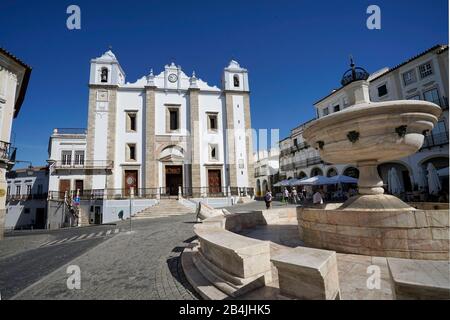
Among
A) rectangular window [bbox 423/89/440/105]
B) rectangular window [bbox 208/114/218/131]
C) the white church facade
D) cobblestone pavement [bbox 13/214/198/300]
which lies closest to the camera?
cobblestone pavement [bbox 13/214/198/300]

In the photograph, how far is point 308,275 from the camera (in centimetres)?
192

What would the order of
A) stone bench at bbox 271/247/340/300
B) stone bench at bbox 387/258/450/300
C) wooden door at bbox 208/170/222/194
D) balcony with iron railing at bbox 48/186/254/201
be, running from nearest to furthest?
stone bench at bbox 387/258/450/300
stone bench at bbox 271/247/340/300
balcony with iron railing at bbox 48/186/254/201
wooden door at bbox 208/170/222/194

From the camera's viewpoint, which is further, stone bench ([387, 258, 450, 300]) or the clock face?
the clock face

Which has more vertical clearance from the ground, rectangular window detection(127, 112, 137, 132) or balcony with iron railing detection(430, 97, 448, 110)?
rectangular window detection(127, 112, 137, 132)

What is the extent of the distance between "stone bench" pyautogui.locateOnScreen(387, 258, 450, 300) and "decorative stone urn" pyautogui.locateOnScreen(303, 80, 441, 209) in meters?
2.82

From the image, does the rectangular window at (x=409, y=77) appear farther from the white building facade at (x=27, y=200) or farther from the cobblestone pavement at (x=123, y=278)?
the white building facade at (x=27, y=200)

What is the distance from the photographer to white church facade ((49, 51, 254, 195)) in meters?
20.8

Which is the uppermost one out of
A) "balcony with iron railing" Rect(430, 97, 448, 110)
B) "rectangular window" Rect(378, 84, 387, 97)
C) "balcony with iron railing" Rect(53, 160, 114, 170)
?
"rectangular window" Rect(378, 84, 387, 97)

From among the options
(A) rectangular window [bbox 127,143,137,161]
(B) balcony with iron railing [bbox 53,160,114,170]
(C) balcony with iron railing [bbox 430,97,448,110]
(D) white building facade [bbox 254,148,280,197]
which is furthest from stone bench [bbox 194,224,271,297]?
(D) white building facade [bbox 254,148,280,197]

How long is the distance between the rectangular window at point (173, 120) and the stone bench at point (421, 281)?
22921mm

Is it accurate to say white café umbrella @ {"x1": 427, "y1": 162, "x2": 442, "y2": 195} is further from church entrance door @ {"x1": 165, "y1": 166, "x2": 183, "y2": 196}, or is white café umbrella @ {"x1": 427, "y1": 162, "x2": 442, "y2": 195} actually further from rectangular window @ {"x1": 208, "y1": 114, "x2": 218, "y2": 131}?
church entrance door @ {"x1": 165, "y1": 166, "x2": 183, "y2": 196}

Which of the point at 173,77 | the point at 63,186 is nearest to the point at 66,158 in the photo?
the point at 63,186

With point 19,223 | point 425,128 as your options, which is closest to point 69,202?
point 19,223

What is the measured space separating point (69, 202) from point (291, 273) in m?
21.9
